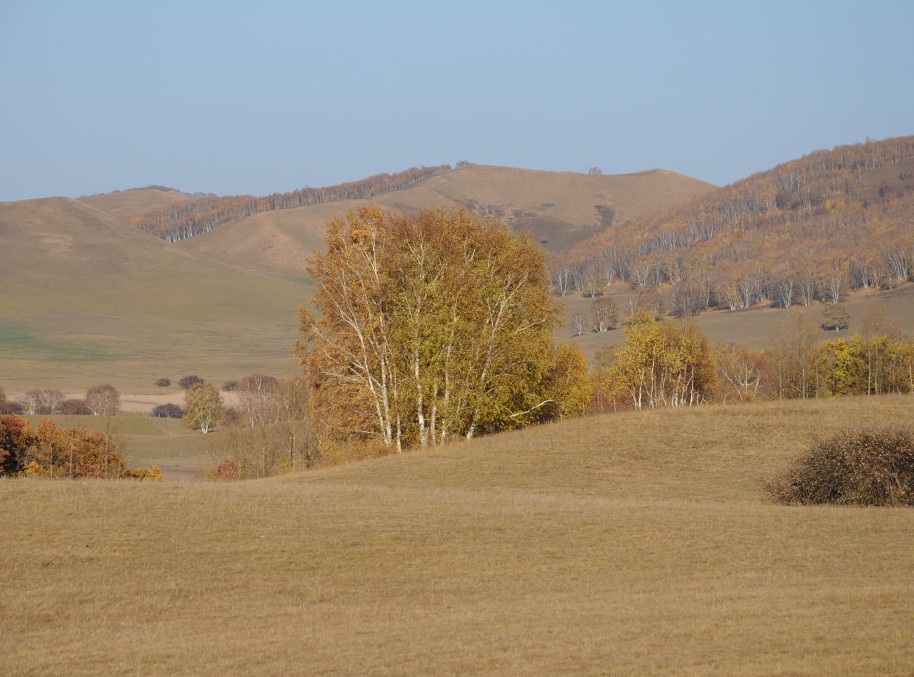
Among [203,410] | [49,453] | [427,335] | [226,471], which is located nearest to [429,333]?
[427,335]

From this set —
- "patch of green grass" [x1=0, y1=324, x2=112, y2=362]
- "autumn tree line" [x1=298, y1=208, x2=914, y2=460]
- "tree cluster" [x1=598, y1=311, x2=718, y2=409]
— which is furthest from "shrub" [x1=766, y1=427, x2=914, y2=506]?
"patch of green grass" [x1=0, y1=324, x2=112, y2=362]

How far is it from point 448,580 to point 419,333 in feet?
103

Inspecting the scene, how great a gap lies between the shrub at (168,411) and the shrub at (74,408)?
9.09 meters

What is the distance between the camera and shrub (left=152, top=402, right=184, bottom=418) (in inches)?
5812

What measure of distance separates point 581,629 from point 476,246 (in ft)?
143

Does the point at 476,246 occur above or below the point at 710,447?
above

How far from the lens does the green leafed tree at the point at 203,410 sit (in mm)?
136500

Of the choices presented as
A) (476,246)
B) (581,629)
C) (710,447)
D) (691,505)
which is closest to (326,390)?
(476,246)

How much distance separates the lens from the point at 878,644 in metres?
16.2

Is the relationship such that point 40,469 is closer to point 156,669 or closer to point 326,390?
point 326,390

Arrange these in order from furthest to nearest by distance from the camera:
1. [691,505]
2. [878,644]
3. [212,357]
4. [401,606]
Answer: [212,357] → [691,505] → [401,606] → [878,644]

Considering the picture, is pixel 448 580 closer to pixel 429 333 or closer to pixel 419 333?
pixel 429 333

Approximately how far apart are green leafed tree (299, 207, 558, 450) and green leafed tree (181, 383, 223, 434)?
80.7 meters

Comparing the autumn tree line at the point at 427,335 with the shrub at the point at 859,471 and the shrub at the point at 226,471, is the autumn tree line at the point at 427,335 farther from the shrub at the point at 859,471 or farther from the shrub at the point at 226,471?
the shrub at the point at 226,471
